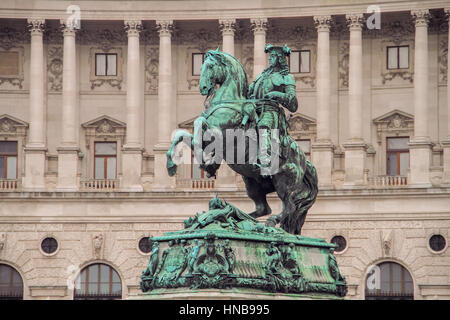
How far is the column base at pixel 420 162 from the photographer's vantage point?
64.6 metres

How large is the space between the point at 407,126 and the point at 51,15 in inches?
640

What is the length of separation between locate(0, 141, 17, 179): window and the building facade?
0.06 metres

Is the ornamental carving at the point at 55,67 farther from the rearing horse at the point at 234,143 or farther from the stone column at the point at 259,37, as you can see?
the rearing horse at the point at 234,143

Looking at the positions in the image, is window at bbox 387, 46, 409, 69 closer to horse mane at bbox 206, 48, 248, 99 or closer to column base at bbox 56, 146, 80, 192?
column base at bbox 56, 146, 80, 192

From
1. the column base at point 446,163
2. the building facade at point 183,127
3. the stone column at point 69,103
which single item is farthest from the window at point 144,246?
the column base at point 446,163

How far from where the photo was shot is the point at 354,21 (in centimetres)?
6700

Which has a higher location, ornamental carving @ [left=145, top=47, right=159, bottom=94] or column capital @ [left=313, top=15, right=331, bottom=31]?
column capital @ [left=313, top=15, right=331, bottom=31]

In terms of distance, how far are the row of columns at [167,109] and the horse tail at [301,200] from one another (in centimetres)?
3789

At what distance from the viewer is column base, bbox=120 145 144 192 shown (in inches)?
2625

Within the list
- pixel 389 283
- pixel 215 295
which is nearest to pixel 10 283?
pixel 389 283

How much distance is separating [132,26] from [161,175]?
22.4 feet

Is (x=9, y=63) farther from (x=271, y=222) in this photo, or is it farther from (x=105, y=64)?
(x=271, y=222)

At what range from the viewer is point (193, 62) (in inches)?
2736

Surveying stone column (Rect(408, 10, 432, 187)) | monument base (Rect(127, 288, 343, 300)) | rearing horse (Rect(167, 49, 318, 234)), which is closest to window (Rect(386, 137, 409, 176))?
stone column (Rect(408, 10, 432, 187))
